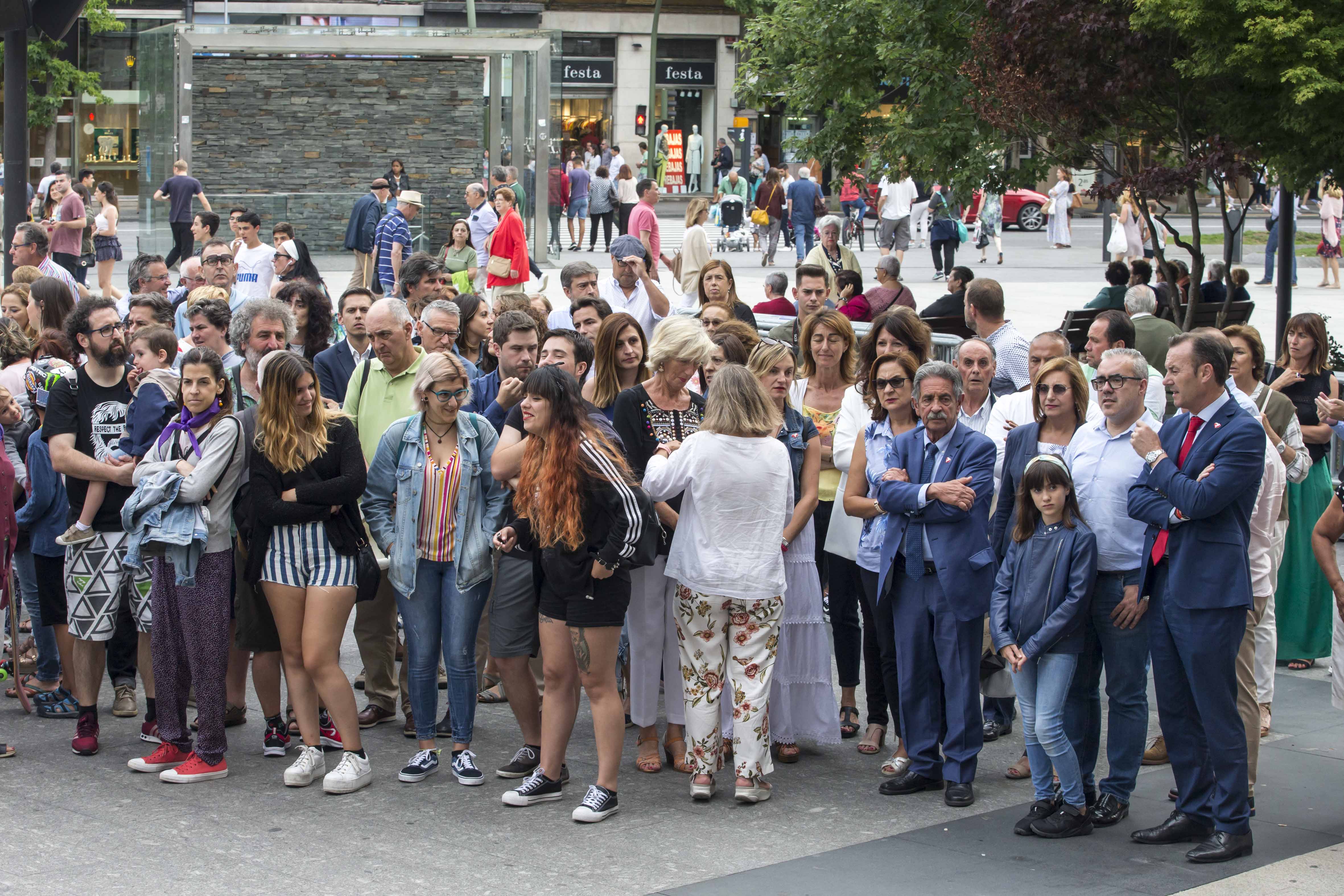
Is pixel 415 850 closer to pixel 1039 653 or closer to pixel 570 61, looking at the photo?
pixel 1039 653

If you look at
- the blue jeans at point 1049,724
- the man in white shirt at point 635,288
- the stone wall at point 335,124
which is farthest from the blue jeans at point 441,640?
the stone wall at point 335,124

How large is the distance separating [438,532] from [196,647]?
1.13 metres

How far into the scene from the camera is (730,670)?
20.2ft

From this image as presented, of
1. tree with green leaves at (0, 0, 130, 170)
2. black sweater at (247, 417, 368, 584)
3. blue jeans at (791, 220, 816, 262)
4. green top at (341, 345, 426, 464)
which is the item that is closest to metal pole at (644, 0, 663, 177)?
blue jeans at (791, 220, 816, 262)

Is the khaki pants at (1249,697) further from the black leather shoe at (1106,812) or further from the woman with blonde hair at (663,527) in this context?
the woman with blonde hair at (663,527)

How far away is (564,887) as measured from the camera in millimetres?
5160

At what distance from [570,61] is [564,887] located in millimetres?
44728

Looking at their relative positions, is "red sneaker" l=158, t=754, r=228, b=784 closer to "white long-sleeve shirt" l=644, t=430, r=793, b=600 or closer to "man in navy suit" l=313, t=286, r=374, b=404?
"man in navy suit" l=313, t=286, r=374, b=404

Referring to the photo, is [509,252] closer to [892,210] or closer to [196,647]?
[196,647]

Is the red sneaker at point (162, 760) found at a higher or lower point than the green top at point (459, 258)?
lower

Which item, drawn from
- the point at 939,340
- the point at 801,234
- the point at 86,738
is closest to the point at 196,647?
the point at 86,738

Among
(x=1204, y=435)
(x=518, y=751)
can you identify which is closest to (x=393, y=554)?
(x=518, y=751)

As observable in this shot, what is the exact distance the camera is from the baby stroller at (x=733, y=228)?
1216 inches

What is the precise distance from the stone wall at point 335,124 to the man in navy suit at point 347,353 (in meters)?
20.5
